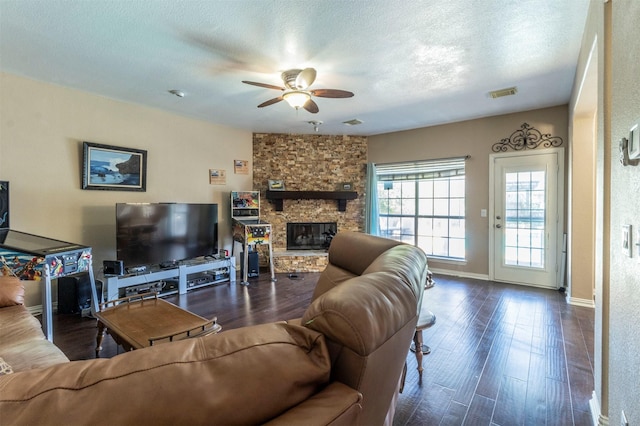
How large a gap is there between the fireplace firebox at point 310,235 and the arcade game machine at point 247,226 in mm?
797

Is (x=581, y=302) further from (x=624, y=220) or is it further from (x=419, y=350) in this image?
(x=624, y=220)

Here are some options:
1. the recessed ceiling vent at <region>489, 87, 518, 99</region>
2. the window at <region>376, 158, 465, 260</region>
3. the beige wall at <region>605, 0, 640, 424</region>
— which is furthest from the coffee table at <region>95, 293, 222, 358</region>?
the window at <region>376, 158, 465, 260</region>

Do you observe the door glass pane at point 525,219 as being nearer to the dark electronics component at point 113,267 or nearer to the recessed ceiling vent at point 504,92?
the recessed ceiling vent at point 504,92

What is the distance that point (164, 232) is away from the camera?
4.06 meters

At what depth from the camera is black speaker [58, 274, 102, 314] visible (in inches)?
129

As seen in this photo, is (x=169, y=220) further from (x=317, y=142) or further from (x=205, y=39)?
(x=317, y=142)

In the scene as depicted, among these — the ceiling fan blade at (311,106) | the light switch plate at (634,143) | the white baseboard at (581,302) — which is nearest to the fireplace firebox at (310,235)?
the ceiling fan blade at (311,106)

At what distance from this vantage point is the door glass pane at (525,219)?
14.1ft

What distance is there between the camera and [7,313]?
199 centimetres

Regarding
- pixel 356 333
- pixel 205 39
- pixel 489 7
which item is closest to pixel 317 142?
pixel 205 39

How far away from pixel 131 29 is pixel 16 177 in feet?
7.16

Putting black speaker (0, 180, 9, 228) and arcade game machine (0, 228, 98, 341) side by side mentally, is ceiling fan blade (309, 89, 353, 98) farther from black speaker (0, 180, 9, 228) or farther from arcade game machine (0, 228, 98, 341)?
black speaker (0, 180, 9, 228)

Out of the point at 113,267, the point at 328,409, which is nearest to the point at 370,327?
the point at 328,409

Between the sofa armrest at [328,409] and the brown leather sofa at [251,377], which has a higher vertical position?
the brown leather sofa at [251,377]
